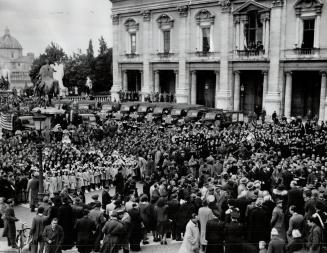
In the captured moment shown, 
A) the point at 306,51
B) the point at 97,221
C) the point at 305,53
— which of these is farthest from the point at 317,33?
the point at 97,221

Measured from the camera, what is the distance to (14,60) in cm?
15812

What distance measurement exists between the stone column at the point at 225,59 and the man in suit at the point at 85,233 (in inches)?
1295

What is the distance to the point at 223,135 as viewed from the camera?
89.2ft

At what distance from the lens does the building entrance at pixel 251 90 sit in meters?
44.9

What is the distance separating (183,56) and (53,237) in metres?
37.5

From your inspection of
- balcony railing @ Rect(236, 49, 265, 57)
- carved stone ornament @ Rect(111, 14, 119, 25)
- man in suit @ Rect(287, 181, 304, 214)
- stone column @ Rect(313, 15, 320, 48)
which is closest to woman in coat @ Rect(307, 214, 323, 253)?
man in suit @ Rect(287, 181, 304, 214)

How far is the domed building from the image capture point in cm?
14450

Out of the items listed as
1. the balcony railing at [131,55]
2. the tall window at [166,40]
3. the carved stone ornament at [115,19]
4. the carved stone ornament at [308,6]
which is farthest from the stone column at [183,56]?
the carved stone ornament at [308,6]

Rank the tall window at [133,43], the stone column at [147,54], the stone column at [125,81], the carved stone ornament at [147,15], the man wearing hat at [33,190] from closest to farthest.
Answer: the man wearing hat at [33,190]
the carved stone ornament at [147,15]
the stone column at [147,54]
the tall window at [133,43]
the stone column at [125,81]

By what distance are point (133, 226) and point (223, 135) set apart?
14.1 metres

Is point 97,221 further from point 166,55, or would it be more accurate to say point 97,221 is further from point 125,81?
point 125,81

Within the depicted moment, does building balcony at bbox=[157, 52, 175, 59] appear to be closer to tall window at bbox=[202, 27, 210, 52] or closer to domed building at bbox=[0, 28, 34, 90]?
tall window at bbox=[202, 27, 210, 52]

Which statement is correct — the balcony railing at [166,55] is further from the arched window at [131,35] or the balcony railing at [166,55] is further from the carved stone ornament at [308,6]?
the carved stone ornament at [308,6]

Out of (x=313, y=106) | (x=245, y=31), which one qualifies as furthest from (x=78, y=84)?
(x=313, y=106)
